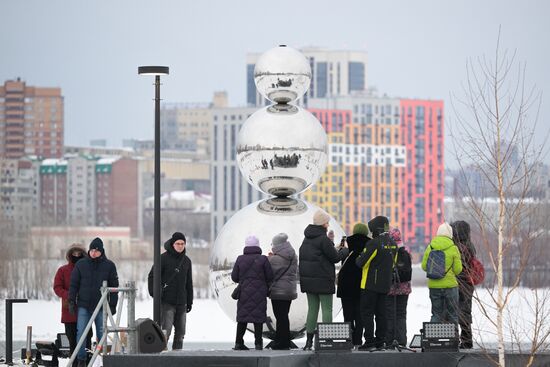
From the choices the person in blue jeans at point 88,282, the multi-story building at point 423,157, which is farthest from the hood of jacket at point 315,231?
the multi-story building at point 423,157

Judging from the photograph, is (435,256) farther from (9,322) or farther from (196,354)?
(9,322)

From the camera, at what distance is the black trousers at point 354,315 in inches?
764

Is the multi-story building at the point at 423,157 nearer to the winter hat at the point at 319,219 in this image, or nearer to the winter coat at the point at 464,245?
the winter coat at the point at 464,245

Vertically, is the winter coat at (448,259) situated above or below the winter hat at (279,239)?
below

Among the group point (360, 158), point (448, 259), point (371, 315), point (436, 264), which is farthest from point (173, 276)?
point (360, 158)

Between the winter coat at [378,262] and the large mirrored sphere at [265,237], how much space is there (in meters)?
1.62

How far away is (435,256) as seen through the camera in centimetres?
1888

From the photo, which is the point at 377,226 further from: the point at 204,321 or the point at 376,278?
the point at 204,321

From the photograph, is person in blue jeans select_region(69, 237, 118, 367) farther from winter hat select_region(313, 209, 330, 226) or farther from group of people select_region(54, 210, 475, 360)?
winter hat select_region(313, 209, 330, 226)

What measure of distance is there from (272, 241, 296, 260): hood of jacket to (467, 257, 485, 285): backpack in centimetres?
201

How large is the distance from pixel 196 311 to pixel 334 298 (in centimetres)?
3326

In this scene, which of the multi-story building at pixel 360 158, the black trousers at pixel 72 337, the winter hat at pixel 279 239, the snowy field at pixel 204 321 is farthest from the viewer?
the multi-story building at pixel 360 158

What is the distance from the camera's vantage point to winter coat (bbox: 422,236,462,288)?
742 inches

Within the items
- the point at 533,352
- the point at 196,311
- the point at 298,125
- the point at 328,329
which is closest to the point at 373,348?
the point at 328,329
